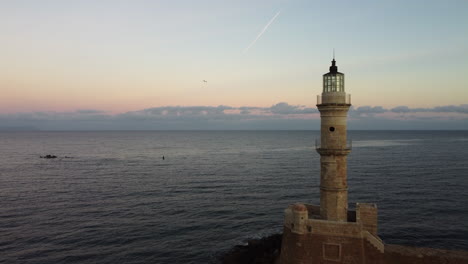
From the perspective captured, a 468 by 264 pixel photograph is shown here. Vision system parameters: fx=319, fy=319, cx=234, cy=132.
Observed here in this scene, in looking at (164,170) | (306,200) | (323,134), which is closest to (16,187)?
(164,170)

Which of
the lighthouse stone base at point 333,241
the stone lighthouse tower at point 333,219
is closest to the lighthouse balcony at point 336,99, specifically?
the stone lighthouse tower at point 333,219

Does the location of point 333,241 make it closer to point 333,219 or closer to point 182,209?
point 333,219

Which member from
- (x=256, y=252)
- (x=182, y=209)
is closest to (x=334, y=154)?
(x=256, y=252)

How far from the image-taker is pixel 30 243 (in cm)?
2969

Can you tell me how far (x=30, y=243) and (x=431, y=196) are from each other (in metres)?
48.9

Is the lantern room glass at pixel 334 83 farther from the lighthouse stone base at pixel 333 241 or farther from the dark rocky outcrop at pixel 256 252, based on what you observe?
the dark rocky outcrop at pixel 256 252

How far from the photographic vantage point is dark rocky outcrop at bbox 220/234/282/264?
24.3m

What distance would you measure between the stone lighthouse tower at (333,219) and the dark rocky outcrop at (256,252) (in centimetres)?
475

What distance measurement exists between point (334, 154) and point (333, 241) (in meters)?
4.96

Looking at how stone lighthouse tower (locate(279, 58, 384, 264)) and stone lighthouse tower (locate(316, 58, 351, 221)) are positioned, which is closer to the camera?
stone lighthouse tower (locate(279, 58, 384, 264))

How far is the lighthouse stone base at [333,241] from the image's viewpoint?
17875 mm

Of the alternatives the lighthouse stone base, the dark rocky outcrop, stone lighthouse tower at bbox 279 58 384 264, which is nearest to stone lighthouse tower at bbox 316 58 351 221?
stone lighthouse tower at bbox 279 58 384 264

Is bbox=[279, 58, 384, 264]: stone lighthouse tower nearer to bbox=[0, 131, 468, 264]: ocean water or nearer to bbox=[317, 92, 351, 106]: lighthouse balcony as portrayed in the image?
bbox=[317, 92, 351, 106]: lighthouse balcony

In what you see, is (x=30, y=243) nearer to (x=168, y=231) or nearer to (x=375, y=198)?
(x=168, y=231)
